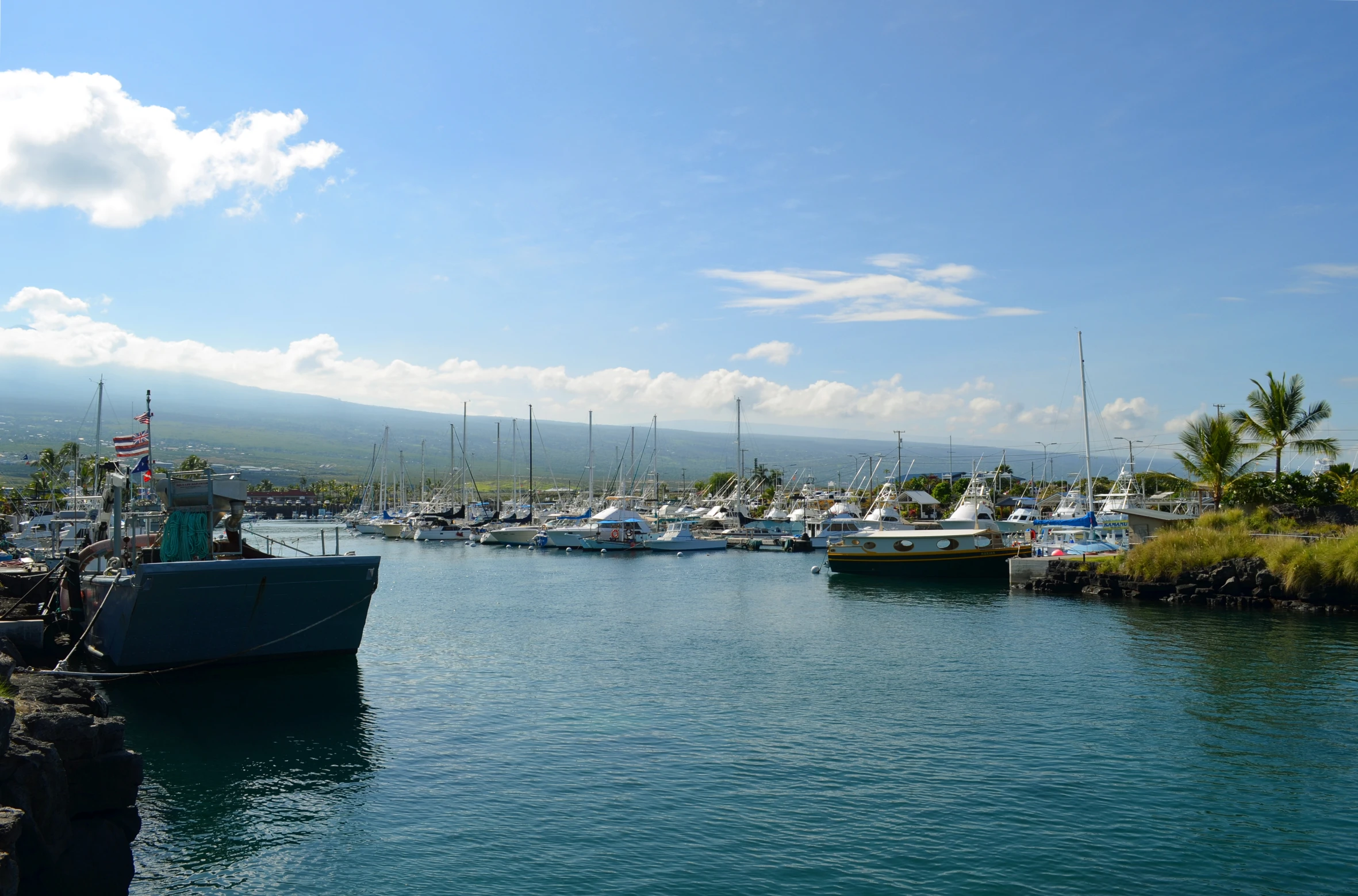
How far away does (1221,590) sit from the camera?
4328 centimetres

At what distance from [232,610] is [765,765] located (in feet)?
51.8

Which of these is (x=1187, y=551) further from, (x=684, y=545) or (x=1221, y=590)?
(x=684, y=545)

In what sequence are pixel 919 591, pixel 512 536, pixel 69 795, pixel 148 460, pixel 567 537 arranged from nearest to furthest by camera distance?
pixel 69 795 < pixel 148 460 < pixel 919 591 < pixel 567 537 < pixel 512 536

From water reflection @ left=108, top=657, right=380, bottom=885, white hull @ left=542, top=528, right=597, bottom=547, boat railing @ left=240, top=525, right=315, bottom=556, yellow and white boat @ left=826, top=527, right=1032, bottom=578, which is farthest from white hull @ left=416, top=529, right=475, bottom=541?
water reflection @ left=108, top=657, right=380, bottom=885

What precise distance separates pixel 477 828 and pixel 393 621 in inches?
1069

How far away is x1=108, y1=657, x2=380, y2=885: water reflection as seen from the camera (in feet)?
50.1

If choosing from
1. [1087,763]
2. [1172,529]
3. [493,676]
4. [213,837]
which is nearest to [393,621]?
[493,676]

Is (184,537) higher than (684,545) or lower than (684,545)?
higher

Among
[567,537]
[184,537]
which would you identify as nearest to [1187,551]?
[184,537]

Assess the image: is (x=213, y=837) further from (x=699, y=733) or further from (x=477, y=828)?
(x=699, y=733)

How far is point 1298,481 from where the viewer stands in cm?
5247

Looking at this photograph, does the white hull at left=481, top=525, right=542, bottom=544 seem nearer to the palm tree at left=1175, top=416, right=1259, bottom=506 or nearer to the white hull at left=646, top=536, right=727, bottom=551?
the white hull at left=646, top=536, right=727, bottom=551

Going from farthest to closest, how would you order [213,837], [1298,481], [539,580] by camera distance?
[539,580] < [1298,481] < [213,837]

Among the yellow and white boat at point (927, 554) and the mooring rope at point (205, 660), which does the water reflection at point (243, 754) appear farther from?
the yellow and white boat at point (927, 554)
